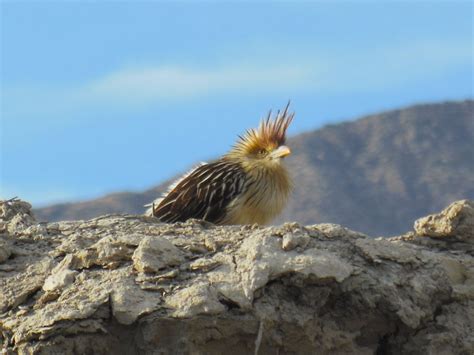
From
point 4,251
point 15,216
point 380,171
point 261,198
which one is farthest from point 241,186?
point 380,171

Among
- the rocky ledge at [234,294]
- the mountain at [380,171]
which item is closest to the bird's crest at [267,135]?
the rocky ledge at [234,294]

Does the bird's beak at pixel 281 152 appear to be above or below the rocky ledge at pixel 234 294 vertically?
above

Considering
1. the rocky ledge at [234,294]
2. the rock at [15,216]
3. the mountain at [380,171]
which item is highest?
the rock at [15,216]

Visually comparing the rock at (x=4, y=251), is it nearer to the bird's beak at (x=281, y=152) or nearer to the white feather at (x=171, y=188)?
the white feather at (x=171, y=188)

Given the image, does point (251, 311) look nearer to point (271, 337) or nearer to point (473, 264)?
point (271, 337)

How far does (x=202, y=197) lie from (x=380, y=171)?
77.3 m

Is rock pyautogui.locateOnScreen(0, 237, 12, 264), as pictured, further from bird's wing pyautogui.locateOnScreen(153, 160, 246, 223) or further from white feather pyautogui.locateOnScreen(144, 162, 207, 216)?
white feather pyautogui.locateOnScreen(144, 162, 207, 216)

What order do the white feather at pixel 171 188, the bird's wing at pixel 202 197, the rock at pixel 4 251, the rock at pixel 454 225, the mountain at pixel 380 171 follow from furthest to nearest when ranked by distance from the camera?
1. the mountain at pixel 380 171
2. the white feather at pixel 171 188
3. the bird's wing at pixel 202 197
4. the rock at pixel 454 225
5. the rock at pixel 4 251

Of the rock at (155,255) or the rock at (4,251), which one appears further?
the rock at (4,251)

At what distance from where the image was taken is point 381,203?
79.9 meters

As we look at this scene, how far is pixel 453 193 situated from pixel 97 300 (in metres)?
67.2

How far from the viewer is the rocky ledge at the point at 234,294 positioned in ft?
20.3

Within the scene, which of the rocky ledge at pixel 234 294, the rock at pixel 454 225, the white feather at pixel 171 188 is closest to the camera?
the rocky ledge at pixel 234 294

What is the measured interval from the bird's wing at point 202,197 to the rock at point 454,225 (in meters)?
2.23
